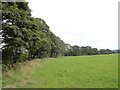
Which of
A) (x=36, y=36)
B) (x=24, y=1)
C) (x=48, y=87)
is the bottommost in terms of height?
(x=48, y=87)

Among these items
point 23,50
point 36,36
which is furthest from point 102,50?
point 23,50

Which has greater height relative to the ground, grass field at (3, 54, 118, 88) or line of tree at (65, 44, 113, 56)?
line of tree at (65, 44, 113, 56)

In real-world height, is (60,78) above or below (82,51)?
below

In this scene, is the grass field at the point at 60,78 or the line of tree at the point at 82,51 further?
the line of tree at the point at 82,51

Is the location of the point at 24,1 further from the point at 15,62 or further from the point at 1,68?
the point at 1,68

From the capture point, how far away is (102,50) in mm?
136875

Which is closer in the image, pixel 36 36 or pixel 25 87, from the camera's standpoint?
pixel 25 87

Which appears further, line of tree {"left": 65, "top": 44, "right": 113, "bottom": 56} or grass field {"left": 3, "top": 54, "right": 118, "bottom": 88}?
line of tree {"left": 65, "top": 44, "right": 113, "bottom": 56}

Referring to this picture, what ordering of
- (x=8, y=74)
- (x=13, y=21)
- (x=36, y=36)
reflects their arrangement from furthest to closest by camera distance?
(x=36, y=36) < (x=13, y=21) < (x=8, y=74)

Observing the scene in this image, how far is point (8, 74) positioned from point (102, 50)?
121 metres

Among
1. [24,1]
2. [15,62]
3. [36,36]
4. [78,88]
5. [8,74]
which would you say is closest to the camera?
[78,88]

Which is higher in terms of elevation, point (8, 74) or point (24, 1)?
point (24, 1)

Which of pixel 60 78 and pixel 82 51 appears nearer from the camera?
pixel 60 78

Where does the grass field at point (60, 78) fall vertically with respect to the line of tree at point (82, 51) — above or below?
below
